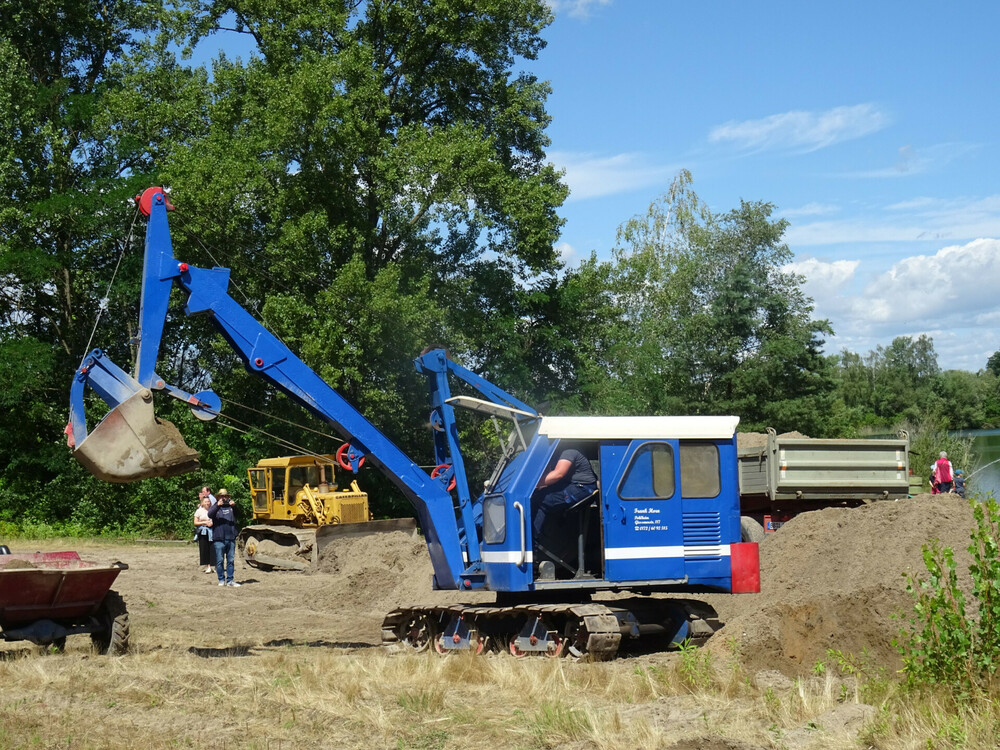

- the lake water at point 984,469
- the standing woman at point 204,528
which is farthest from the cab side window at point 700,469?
the standing woman at point 204,528

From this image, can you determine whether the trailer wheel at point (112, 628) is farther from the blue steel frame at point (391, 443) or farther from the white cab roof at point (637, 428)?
the white cab roof at point (637, 428)

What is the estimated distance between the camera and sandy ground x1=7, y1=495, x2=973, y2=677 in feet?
32.3

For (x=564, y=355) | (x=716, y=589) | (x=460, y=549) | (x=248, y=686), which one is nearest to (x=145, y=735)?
(x=248, y=686)

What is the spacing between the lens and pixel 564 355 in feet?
118

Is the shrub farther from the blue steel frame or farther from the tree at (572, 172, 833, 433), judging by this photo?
the tree at (572, 172, 833, 433)

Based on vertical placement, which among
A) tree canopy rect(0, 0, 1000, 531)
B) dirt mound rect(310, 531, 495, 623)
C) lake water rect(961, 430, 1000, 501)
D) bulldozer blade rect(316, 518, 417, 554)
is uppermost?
tree canopy rect(0, 0, 1000, 531)

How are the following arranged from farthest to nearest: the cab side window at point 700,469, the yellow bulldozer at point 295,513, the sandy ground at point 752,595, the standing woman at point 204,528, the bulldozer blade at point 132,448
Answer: the yellow bulldozer at point 295,513 < the standing woman at point 204,528 < the cab side window at point 700,469 < the bulldozer blade at point 132,448 < the sandy ground at point 752,595

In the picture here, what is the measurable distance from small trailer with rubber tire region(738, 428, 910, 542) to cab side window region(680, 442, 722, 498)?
267 inches

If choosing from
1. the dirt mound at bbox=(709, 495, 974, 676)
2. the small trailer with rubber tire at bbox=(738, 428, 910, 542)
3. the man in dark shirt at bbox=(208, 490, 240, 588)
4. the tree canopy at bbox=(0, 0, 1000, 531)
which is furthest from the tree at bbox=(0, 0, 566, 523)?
the dirt mound at bbox=(709, 495, 974, 676)

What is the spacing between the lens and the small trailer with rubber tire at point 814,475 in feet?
58.2

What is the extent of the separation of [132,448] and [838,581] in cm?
852

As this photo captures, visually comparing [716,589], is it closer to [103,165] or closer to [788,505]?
[788,505]

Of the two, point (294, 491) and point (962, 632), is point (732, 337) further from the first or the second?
point (962, 632)

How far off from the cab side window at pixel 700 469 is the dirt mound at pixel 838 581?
1.30m
